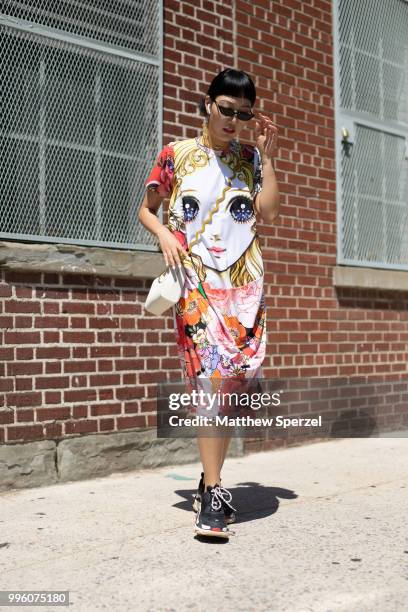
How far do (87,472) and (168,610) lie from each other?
7.50 ft

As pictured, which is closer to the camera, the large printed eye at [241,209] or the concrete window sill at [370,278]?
the large printed eye at [241,209]

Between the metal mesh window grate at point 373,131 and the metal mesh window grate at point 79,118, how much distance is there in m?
2.11

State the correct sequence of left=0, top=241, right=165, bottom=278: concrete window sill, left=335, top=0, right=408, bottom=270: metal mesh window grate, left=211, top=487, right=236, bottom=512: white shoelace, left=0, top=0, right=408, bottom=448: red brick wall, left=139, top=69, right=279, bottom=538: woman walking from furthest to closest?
left=335, top=0, right=408, bottom=270: metal mesh window grate → left=0, top=0, right=408, bottom=448: red brick wall → left=0, top=241, right=165, bottom=278: concrete window sill → left=139, top=69, right=279, bottom=538: woman walking → left=211, top=487, right=236, bottom=512: white shoelace

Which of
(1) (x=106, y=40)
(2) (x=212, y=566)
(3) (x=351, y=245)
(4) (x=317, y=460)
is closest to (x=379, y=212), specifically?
(3) (x=351, y=245)

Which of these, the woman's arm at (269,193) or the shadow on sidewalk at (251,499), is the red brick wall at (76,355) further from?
the woman's arm at (269,193)

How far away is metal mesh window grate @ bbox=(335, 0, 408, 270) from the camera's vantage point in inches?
262

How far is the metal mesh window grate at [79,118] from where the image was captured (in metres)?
4.57

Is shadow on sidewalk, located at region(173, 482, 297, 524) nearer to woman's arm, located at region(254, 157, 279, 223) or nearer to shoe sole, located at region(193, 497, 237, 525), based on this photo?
shoe sole, located at region(193, 497, 237, 525)

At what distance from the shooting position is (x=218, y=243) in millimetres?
3494

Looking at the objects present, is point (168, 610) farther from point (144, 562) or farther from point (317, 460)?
point (317, 460)

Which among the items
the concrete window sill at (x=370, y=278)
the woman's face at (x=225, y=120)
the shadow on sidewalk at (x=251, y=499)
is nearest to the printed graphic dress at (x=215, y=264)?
the woman's face at (x=225, y=120)

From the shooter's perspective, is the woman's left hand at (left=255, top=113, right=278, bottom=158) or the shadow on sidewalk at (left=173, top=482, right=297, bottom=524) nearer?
the woman's left hand at (left=255, top=113, right=278, bottom=158)

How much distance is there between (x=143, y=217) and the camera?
366cm

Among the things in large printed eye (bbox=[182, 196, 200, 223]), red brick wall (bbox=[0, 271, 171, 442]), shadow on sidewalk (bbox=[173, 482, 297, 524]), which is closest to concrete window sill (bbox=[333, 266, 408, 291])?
red brick wall (bbox=[0, 271, 171, 442])
